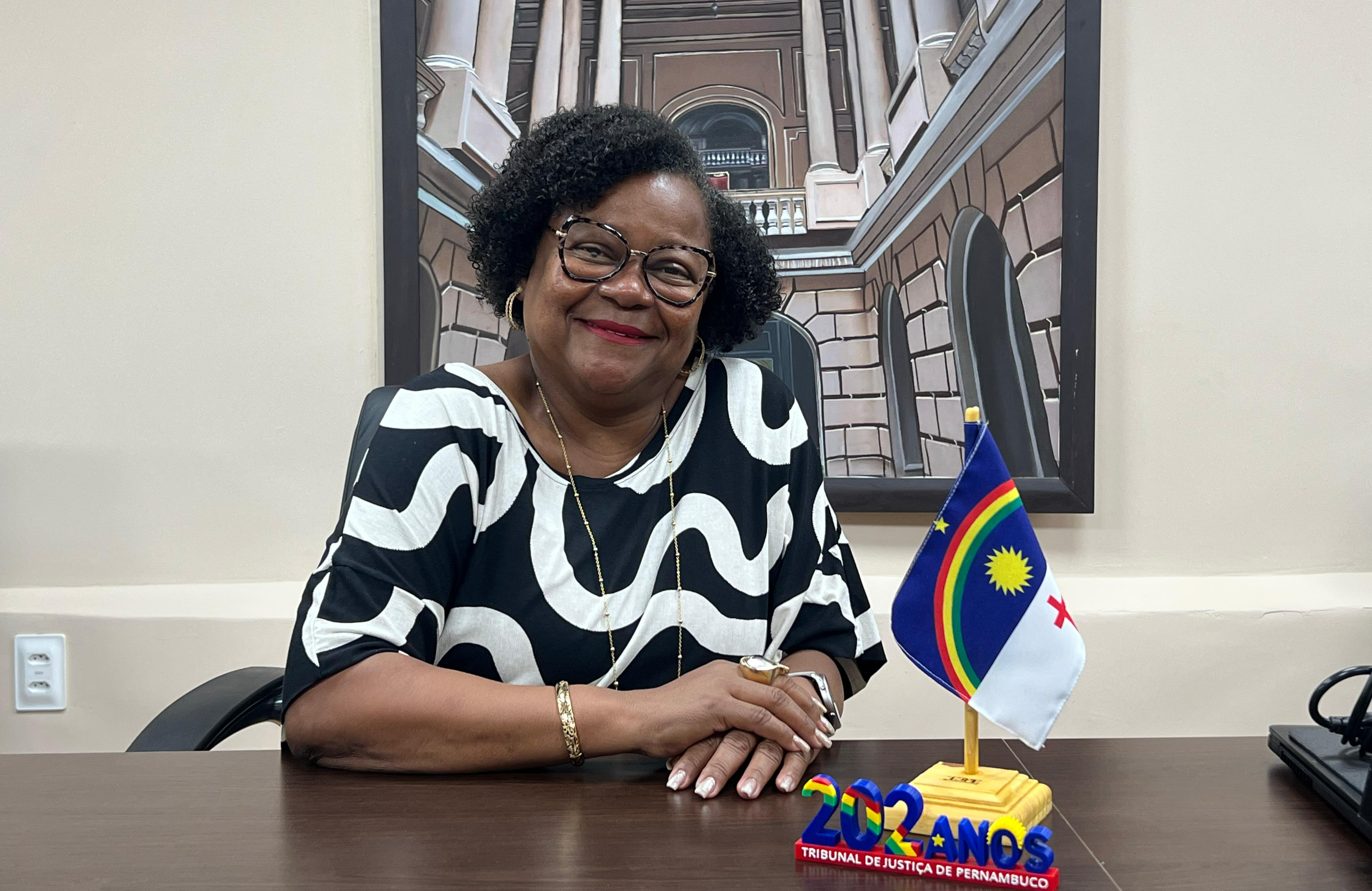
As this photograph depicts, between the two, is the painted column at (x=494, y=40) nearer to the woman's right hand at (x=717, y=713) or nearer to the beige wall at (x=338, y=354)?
the beige wall at (x=338, y=354)

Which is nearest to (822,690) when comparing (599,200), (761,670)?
(761,670)

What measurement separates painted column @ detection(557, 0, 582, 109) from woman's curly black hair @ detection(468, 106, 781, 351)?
2.31 feet

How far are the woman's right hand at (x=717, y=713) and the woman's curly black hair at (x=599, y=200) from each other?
0.64m

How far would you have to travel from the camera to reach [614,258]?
1393mm

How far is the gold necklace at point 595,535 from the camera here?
1354 mm

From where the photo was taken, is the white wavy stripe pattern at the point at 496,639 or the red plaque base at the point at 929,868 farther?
the white wavy stripe pattern at the point at 496,639

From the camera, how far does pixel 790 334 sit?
7.27 ft

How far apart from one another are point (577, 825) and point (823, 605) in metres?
0.60

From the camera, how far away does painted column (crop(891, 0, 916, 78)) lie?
2.15m

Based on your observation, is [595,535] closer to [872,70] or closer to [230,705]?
[230,705]

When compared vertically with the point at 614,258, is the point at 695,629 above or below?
below

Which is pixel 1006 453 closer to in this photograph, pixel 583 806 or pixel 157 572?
pixel 583 806

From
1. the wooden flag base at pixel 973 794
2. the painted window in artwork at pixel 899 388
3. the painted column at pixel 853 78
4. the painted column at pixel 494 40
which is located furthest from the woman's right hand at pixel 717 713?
the painted column at pixel 494 40

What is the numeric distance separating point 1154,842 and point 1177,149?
172 centimetres
